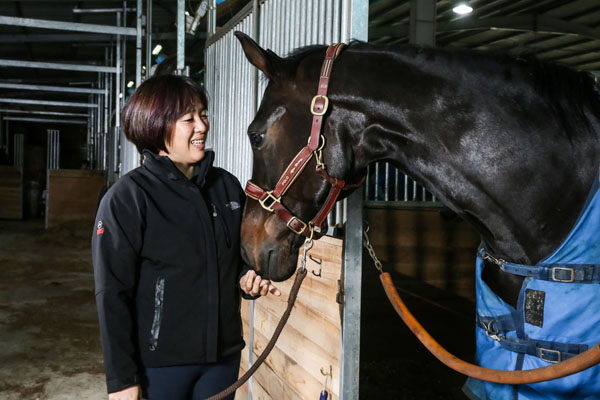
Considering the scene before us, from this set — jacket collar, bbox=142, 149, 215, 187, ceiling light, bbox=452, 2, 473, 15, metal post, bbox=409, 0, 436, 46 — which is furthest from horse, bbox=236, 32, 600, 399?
ceiling light, bbox=452, 2, 473, 15

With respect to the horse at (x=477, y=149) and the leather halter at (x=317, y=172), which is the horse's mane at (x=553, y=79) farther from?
the leather halter at (x=317, y=172)

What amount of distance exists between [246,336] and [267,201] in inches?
60.9

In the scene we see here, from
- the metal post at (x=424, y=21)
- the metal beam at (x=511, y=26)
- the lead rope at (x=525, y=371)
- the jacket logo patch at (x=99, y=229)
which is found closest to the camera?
the lead rope at (x=525, y=371)

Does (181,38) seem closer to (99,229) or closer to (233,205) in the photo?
(233,205)

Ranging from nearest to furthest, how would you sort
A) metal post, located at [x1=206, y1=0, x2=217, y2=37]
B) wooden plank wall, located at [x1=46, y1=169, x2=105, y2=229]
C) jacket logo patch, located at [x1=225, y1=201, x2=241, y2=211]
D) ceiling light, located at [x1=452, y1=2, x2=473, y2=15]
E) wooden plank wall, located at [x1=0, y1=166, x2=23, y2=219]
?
jacket logo patch, located at [x1=225, y1=201, x2=241, y2=211]
metal post, located at [x1=206, y1=0, x2=217, y2=37]
ceiling light, located at [x1=452, y1=2, x2=473, y2=15]
wooden plank wall, located at [x1=46, y1=169, x2=105, y2=229]
wooden plank wall, located at [x1=0, y1=166, x2=23, y2=219]

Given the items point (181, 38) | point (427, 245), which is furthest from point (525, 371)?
point (181, 38)

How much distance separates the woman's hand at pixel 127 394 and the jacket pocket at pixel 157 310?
11 centimetres

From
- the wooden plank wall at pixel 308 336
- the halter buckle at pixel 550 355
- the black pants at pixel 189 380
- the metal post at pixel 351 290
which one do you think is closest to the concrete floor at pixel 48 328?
the wooden plank wall at pixel 308 336

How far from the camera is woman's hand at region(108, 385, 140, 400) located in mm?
1280

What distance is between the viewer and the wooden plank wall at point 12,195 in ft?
41.8

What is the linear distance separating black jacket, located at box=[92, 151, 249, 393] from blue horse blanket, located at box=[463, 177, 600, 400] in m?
0.77

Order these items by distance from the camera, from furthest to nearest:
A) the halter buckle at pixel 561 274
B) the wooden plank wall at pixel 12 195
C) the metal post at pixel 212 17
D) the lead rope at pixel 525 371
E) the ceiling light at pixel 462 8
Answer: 1. the wooden plank wall at pixel 12 195
2. the ceiling light at pixel 462 8
3. the metal post at pixel 212 17
4. the halter buckle at pixel 561 274
5. the lead rope at pixel 525 371

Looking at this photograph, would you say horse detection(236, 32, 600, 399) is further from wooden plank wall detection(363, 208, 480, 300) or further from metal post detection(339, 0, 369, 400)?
wooden plank wall detection(363, 208, 480, 300)

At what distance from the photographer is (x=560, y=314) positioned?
123cm
